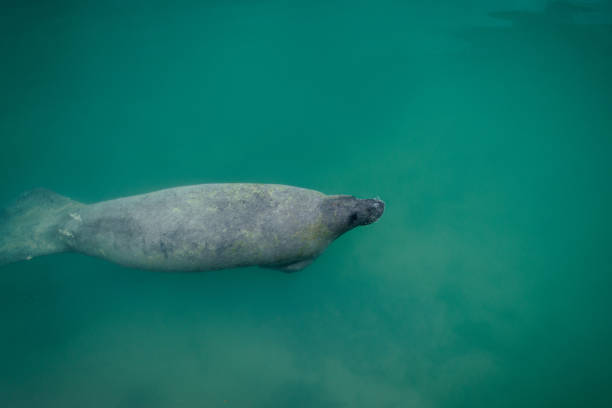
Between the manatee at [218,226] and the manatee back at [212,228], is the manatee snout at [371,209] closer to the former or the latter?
the manatee at [218,226]

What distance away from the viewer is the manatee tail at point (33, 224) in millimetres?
2902

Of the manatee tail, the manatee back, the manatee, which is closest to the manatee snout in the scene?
the manatee

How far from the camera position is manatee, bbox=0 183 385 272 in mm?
2348

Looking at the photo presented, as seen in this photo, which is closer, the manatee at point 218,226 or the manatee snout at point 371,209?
the manatee at point 218,226

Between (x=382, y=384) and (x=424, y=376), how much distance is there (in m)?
0.63

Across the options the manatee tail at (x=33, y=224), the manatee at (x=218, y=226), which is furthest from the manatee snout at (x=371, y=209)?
the manatee tail at (x=33, y=224)

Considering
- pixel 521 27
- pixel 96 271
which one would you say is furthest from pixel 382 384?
pixel 521 27

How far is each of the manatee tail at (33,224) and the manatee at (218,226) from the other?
0.78 feet

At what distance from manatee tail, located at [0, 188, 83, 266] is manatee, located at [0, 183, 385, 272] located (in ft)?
0.78

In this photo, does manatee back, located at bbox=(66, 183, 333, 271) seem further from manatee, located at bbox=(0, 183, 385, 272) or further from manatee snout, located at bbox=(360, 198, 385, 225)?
manatee snout, located at bbox=(360, 198, 385, 225)

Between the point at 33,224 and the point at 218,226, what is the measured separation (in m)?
2.44

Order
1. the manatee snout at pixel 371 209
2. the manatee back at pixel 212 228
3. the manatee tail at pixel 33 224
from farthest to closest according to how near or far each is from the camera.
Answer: the manatee tail at pixel 33 224, the manatee snout at pixel 371 209, the manatee back at pixel 212 228

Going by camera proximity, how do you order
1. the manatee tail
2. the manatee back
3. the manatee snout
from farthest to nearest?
the manatee tail, the manatee snout, the manatee back

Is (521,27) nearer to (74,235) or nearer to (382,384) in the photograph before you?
(382,384)
